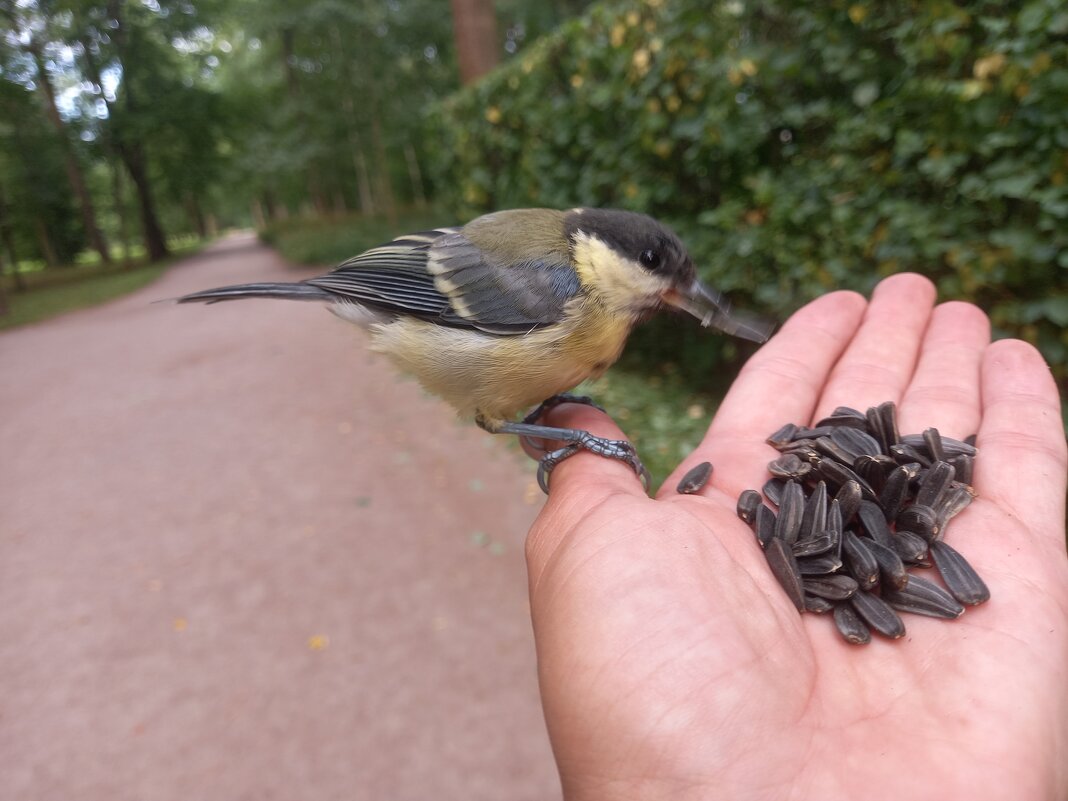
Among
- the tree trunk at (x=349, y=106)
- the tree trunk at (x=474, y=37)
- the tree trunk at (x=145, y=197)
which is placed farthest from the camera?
the tree trunk at (x=145, y=197)

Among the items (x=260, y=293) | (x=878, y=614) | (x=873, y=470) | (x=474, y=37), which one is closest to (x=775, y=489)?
(x=873, y=470)

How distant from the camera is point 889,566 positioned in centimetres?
163

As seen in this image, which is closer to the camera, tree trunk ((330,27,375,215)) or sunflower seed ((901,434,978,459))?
sunflower seed ((901,434,978,459))

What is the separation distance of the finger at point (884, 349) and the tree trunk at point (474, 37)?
719cm

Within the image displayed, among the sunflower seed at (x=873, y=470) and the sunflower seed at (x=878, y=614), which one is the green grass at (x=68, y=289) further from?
the sunflower seed at (x=878, y=614)

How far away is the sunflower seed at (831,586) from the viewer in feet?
5.21

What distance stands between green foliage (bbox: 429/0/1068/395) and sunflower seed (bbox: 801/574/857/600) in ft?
5.75

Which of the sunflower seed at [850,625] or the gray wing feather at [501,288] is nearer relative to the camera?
the sunflower seed at [850,625]

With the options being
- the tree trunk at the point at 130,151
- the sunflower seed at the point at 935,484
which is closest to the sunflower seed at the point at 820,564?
the sunflower seed at the point at 935,484

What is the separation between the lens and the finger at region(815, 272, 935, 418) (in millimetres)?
2434

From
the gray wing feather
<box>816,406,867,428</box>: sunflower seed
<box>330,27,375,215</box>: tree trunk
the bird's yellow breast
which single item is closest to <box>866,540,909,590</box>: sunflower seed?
<box>816,406,867,428</box>: sunflower seed

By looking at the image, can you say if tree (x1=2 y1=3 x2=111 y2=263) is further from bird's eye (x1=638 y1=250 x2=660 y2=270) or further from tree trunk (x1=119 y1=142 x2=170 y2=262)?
bird's eye (x1=638 y1=250 x2=660 y2=270)

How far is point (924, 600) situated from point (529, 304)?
4.36 feet

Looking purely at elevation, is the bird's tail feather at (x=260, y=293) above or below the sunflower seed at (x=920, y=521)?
above
